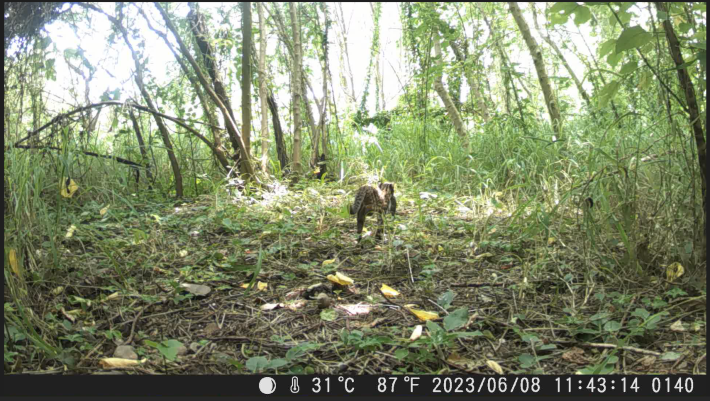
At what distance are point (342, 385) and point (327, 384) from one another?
0.04m

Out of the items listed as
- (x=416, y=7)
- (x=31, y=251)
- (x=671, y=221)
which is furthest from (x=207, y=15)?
(x=671, y=221)

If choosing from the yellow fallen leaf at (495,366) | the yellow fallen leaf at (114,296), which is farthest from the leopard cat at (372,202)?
the yellow fallen leaf at (495,366)

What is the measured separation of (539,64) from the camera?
11.3ft

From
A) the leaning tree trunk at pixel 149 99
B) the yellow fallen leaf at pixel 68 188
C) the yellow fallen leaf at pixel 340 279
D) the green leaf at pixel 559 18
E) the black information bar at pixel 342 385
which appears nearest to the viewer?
the black information bar at pixel 342 385

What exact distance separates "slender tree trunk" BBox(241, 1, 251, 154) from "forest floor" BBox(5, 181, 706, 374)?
52.0 inches

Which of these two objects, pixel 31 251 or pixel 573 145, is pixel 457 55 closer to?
pixel 573 145

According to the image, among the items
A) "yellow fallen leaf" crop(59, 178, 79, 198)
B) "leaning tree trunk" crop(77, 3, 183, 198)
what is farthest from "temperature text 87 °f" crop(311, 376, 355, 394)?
"leaning tree trunk" crop(77, 3, 183, 198)

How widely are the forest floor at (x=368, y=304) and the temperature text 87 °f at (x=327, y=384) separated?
10.8 inches

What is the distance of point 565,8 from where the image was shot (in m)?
1.51

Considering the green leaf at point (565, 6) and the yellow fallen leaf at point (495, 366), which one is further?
the green leaf at point (565, 6)

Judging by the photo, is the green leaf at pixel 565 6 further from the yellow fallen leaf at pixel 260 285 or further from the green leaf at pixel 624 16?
the yellow fallen leaf at pixel 260 285

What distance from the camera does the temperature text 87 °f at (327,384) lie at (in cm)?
105

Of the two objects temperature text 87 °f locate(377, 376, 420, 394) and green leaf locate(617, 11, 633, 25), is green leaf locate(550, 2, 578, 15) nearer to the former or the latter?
green leaf locate(617, 11, 633, 25)

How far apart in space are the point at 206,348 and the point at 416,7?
11.9 ft
